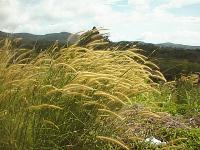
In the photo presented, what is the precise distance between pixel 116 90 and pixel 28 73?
1.14 meters

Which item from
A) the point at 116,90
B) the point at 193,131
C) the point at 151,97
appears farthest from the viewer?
the point at 151,97

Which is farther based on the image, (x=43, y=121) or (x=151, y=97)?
(x=151, y=97)

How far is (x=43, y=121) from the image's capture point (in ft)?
17.1

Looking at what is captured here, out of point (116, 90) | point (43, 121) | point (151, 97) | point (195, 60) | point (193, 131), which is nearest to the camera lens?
point (43, 121)

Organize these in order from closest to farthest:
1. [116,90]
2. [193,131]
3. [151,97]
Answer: [116,90] → [193,131] → [151,97]

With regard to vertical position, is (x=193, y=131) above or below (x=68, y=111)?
below

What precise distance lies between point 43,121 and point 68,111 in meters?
0.34

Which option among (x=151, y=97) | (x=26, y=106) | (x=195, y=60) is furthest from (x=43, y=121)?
(x=195, y=60)

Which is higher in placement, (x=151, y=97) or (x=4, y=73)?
(x=4, y=73)

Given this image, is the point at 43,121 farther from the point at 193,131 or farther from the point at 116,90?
the point at 193,131

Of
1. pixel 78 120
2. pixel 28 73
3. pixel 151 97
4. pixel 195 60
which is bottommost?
pixel 195 60

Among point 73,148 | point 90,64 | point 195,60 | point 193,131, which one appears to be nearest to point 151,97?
point 193,131

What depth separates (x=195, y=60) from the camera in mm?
55781

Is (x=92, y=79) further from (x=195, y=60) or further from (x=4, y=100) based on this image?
(x=195, y=60)
